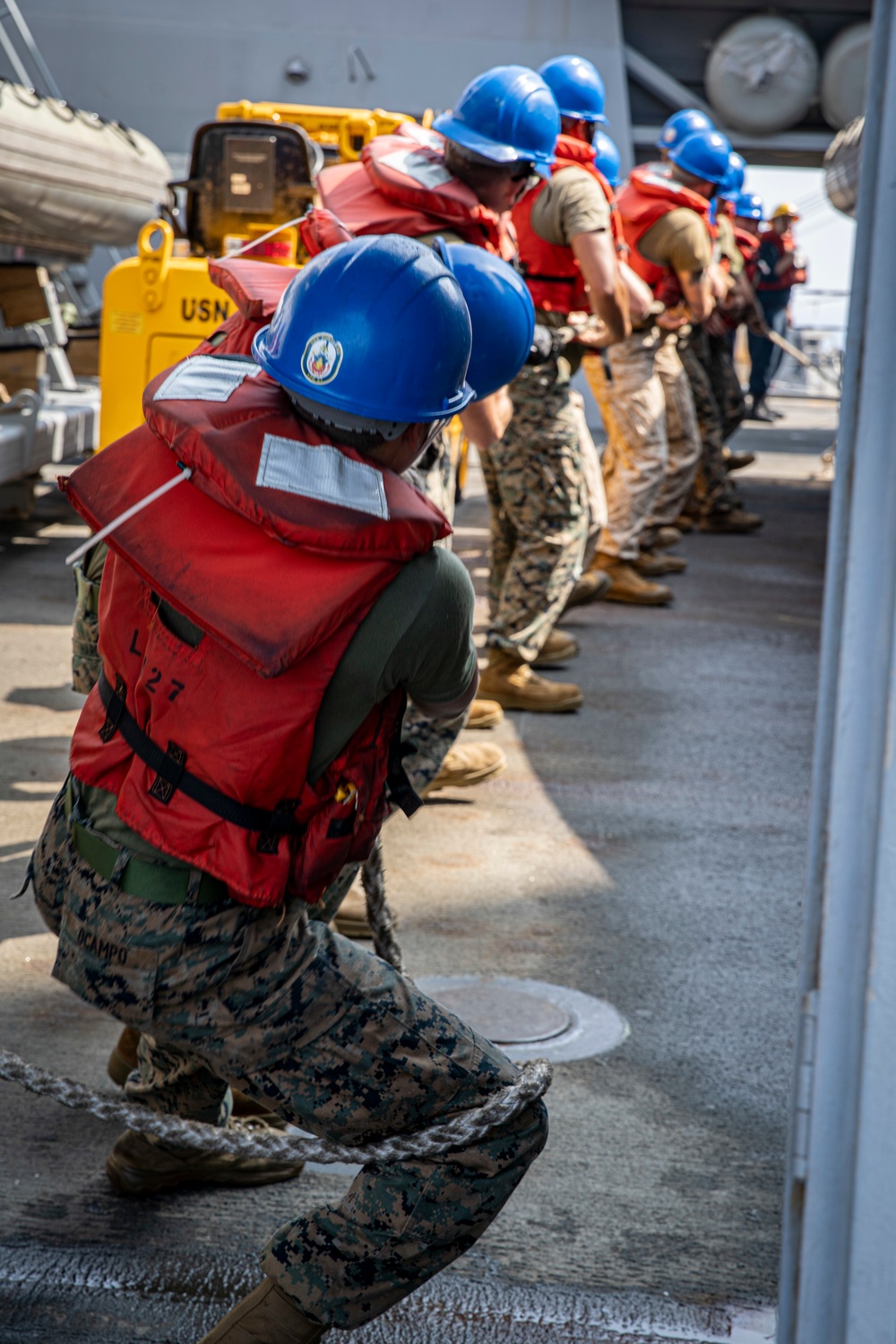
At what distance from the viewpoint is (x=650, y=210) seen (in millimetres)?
7727

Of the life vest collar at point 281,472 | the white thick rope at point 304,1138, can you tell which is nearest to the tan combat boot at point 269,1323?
the white thick rope at point 304,1138

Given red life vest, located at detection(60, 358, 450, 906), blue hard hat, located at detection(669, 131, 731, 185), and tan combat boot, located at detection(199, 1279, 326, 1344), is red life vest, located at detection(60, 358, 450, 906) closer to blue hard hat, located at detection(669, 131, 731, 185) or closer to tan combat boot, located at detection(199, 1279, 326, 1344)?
tan combat boot, located at detection(199, 1279, 326, 1344)

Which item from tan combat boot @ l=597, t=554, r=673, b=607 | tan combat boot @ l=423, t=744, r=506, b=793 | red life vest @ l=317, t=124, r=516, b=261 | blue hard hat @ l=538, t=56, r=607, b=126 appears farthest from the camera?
tan combat boot @ l=597, t=554, r=673, b=607

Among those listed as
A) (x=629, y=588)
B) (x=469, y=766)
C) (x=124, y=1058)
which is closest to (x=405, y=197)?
(x=469, y=766)

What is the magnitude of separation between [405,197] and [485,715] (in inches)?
92.7

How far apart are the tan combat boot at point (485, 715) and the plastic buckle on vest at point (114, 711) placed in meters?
3.56

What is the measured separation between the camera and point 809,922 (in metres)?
1.51

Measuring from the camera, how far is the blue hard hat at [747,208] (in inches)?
458

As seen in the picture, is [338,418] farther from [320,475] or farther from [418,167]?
[418,167]

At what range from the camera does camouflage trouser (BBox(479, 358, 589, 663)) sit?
18.4ft

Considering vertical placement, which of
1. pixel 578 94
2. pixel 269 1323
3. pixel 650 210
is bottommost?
pixel 269 1323

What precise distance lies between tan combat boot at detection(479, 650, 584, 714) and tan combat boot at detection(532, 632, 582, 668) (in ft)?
2.45

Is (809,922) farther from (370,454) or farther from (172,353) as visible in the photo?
(172,353)

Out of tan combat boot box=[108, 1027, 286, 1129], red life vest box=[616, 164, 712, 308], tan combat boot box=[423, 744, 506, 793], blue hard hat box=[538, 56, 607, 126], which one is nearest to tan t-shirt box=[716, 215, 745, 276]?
red life vest box=[616, 164, 712, 308]
